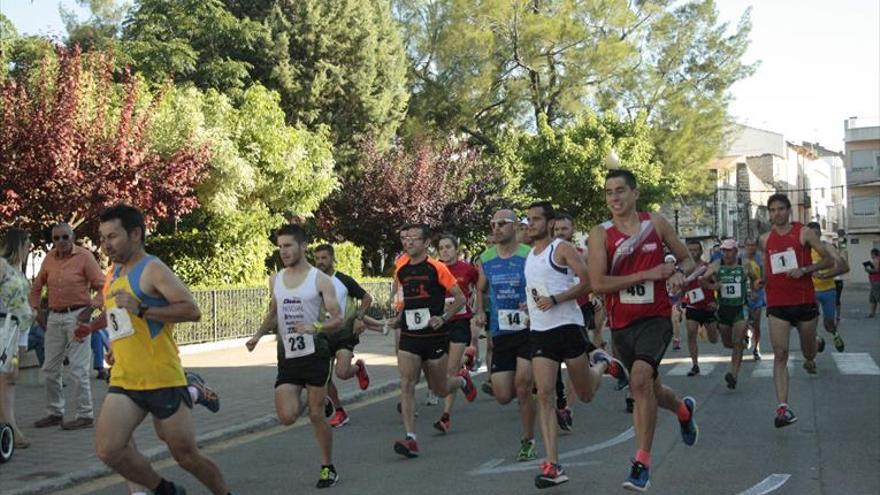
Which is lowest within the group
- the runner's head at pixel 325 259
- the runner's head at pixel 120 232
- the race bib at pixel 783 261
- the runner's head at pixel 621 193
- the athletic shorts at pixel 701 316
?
the athletic shorts at pixel 701 316

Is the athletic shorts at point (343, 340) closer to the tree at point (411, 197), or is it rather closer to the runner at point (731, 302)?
the runner at point (731, 302)

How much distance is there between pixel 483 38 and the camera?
1778 inches

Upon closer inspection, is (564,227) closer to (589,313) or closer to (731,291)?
(589,313)

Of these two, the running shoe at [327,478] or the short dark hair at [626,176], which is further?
the running shoe at [327,478]

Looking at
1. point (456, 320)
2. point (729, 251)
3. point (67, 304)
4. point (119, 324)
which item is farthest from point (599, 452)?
point (729, 251)

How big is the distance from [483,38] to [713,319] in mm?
32057

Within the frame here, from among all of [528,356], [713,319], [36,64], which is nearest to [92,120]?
[36,64]

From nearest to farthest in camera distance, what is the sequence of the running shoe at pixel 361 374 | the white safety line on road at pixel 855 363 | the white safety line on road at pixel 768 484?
the white safety line on road at pixel 768 484 → the running shoe at pixel 361 374 → the white safety line on road at pixel 855 363

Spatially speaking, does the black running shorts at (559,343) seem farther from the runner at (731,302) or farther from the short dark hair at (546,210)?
the runner at (731,302)

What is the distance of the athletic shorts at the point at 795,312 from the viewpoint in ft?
33.3

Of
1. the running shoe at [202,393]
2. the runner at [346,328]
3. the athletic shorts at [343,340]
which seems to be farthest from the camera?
the runner at [346,328]

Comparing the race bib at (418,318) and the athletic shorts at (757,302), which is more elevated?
the race bib at (418,318)

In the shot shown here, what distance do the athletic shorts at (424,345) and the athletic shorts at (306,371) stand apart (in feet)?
6.27

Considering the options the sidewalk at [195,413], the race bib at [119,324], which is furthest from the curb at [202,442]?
the race bib at [119,324]
